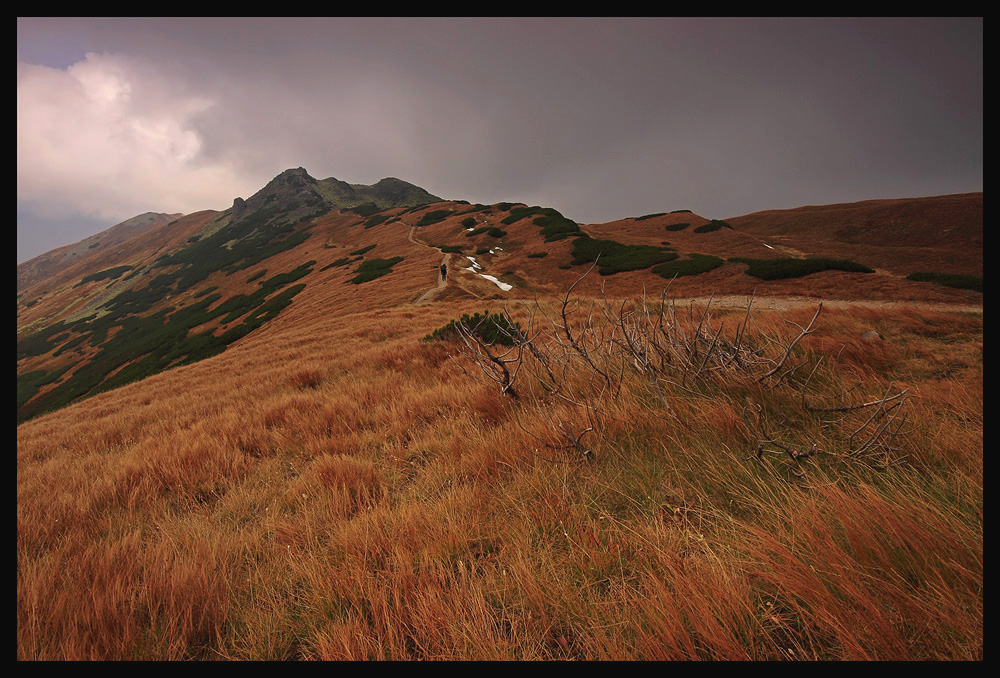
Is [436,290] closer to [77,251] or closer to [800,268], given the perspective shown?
[800,268]

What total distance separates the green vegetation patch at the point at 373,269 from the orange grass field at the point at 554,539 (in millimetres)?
22912

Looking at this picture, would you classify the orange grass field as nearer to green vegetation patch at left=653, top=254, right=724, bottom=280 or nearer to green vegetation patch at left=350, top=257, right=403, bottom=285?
green vegetation patch at left=653, top=254, right=724, bottom=280

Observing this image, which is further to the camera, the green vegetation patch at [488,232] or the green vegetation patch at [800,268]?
the green vegetation patch at [488,232]

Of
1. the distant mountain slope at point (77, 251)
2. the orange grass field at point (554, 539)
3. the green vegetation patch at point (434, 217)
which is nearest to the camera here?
the orange grass field at point (554, 539)

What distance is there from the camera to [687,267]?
17672mm

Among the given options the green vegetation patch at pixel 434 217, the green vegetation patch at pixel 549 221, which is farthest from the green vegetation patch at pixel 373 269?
the green vegetation patch at pixel 434 217

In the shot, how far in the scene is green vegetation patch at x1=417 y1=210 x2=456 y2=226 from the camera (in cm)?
4400

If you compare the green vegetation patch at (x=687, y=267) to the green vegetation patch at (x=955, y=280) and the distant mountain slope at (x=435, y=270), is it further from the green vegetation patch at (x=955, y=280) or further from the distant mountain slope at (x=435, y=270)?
the green vegetation patch at (x=955, y=280)

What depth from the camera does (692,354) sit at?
10.6 feet

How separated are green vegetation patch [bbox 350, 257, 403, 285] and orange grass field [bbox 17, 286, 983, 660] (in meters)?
22.9

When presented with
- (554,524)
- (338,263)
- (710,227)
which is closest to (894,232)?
(710,227)

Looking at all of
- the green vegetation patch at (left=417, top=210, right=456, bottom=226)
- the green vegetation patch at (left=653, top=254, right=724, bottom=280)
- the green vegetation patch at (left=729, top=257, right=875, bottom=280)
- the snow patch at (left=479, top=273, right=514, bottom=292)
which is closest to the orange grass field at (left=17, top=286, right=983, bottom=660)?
the green vegetation patch at (left=729, top=257, right=875, bottom=280)

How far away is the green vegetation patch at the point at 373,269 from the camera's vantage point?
81.5 feet

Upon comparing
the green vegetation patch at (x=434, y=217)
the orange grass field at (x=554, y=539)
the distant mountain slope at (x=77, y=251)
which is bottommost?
the orange grass field at (x=554, y=539)
